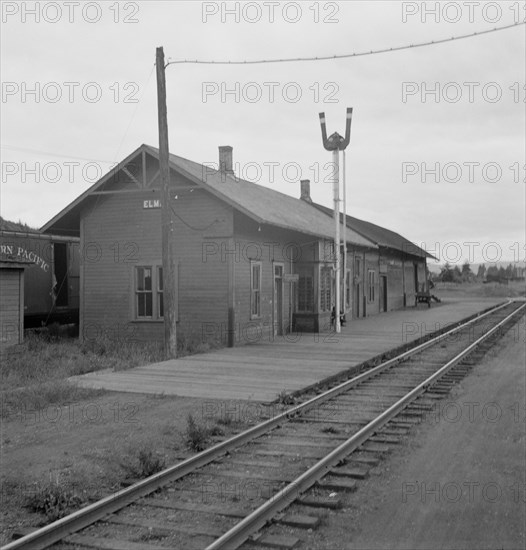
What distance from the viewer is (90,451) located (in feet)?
23.0

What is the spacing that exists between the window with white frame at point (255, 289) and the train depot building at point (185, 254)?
29 millimetres

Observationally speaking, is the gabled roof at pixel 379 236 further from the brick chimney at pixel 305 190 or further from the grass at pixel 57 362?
the grass at pixel 57 362

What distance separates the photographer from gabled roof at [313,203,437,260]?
34469mm

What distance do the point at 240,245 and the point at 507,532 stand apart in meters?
13.9

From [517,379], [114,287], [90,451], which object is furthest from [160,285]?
[90,451]

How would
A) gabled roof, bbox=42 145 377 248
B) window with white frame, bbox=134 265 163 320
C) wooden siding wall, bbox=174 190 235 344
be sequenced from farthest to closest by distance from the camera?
window with white frame, bbox=134 265 163 320
wooden siding wall, bbox=174 190 235 344
gabled roof, bbox=42 145 377 248

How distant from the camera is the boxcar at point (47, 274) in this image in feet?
60.2

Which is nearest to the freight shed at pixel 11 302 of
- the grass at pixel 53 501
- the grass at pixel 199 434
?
the grass at pixel 199 434

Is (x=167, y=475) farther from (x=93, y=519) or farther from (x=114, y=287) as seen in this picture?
(x=114, y=287)

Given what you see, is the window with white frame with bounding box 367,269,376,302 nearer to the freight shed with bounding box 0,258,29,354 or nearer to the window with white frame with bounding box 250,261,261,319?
the window with white frame with bounding box 250,261,261,319

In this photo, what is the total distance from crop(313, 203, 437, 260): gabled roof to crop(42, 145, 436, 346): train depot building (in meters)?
12.7

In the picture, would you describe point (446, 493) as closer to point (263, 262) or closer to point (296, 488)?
point (296, 488)

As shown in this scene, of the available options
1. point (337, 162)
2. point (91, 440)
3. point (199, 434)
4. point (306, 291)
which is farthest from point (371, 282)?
point (91, 440)

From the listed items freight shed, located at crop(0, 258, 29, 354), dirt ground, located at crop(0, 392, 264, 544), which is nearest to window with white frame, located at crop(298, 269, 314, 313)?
freight shed, located at crop(0, 258, 29, 354)
